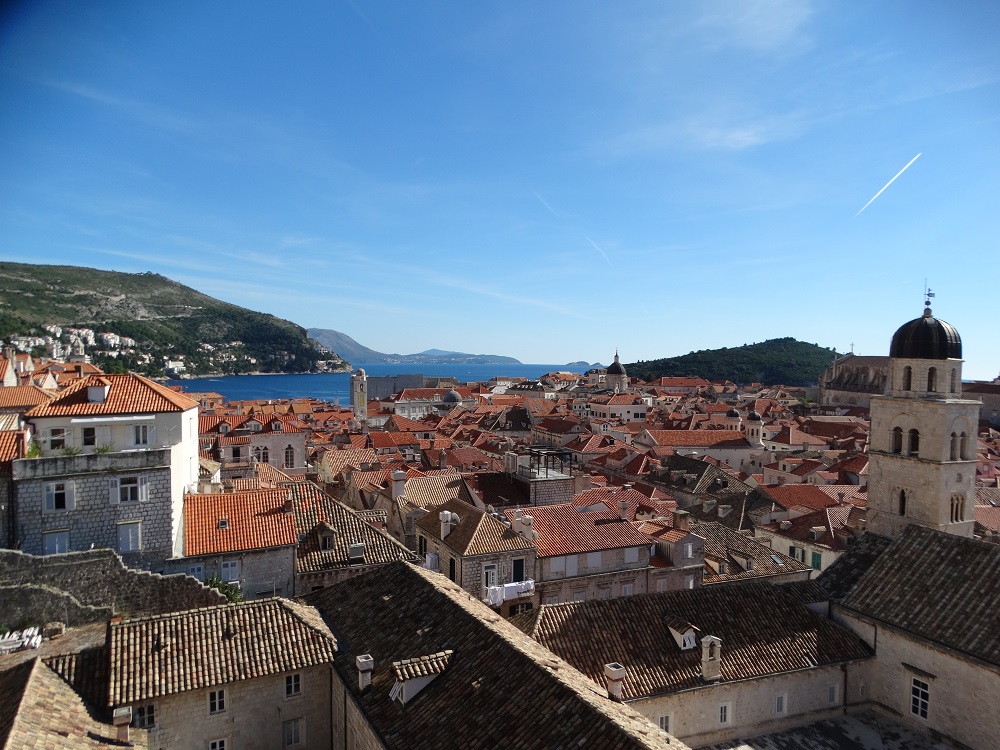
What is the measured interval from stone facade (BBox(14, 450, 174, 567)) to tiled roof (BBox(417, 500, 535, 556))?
10.4 meters

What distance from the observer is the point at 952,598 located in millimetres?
19062

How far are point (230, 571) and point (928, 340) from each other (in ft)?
92.3

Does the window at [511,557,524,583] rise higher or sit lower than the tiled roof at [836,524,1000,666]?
lower

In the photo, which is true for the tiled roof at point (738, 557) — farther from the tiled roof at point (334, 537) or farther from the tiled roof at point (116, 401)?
the tiled roof at point (116, 401)

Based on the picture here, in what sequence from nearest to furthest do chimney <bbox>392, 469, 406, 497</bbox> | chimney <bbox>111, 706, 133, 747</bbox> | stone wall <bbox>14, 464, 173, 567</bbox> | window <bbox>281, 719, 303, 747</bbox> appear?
1. chimney <bbox>111, 706, 133, 747</bbox>
2. window <bbox>281, 719, 303, 747</bbox>
3. stone wall <bbox>14, 464, 173, 567</bbox>
4. chimney <bbox>392, 469, 406, 497</bbox>

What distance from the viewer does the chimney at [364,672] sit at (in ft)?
48.2

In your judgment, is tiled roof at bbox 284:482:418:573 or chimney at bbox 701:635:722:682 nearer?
chimney at bbox 701:635:722:682

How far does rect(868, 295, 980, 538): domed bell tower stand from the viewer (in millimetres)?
25688

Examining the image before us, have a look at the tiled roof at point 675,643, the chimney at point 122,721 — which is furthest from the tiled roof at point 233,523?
the tiled roof at point 675,643

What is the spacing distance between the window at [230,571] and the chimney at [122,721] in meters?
8.15

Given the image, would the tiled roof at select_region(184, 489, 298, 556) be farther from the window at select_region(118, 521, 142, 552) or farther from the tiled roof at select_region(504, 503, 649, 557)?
the tiled roof at select_region(504, 503, 649, 557)

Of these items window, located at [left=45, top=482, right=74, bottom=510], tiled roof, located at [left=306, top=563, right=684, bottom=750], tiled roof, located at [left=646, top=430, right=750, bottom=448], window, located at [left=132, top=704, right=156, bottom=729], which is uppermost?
window, located at [left=45, top=482, right=74, bottom=510]

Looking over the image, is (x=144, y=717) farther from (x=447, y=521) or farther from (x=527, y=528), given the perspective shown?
(x=527, y=528)

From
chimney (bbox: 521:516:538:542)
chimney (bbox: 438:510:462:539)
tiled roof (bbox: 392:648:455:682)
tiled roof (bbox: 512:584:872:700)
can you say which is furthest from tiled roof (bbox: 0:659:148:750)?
chimney (bbox: 521:516:538:542)
